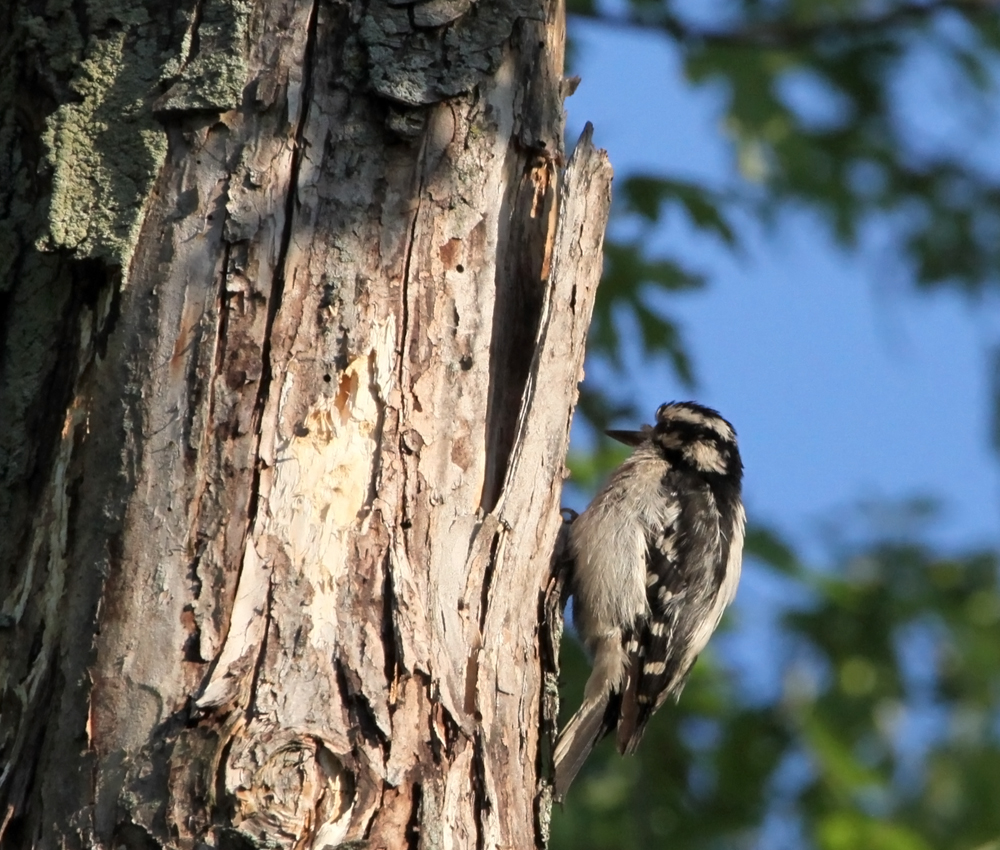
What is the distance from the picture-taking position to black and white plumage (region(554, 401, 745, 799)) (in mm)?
5199

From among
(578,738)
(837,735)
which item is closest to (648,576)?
(578,738)

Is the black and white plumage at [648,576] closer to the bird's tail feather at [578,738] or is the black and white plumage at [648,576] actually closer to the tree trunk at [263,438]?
the bird's tail feather at [578,738]

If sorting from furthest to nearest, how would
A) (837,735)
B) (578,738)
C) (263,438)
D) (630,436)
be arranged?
(837,735), (630,436), (578,738), (263,438)

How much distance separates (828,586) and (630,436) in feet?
5.46

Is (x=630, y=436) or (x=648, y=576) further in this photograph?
(x=630, y=436)

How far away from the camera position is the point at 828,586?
6785 millimetres

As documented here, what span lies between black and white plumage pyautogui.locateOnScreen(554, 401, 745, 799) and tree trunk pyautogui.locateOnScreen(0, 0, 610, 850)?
6.16ft

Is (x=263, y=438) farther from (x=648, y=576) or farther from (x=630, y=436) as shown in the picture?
(x=630, y=436)

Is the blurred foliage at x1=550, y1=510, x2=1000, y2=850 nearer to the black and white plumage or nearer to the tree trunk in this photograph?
the black and white plumage

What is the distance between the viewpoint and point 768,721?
7312mm

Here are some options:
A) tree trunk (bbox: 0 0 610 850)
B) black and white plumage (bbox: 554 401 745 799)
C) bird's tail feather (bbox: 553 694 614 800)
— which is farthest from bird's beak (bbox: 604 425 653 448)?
tree trunk (bbox: 0 0 610 850)

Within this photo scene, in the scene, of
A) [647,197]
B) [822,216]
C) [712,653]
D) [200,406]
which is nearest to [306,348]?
[200,406]

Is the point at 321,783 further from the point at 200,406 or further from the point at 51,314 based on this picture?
the point at 51,314

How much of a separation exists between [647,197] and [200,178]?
9.18 feet
